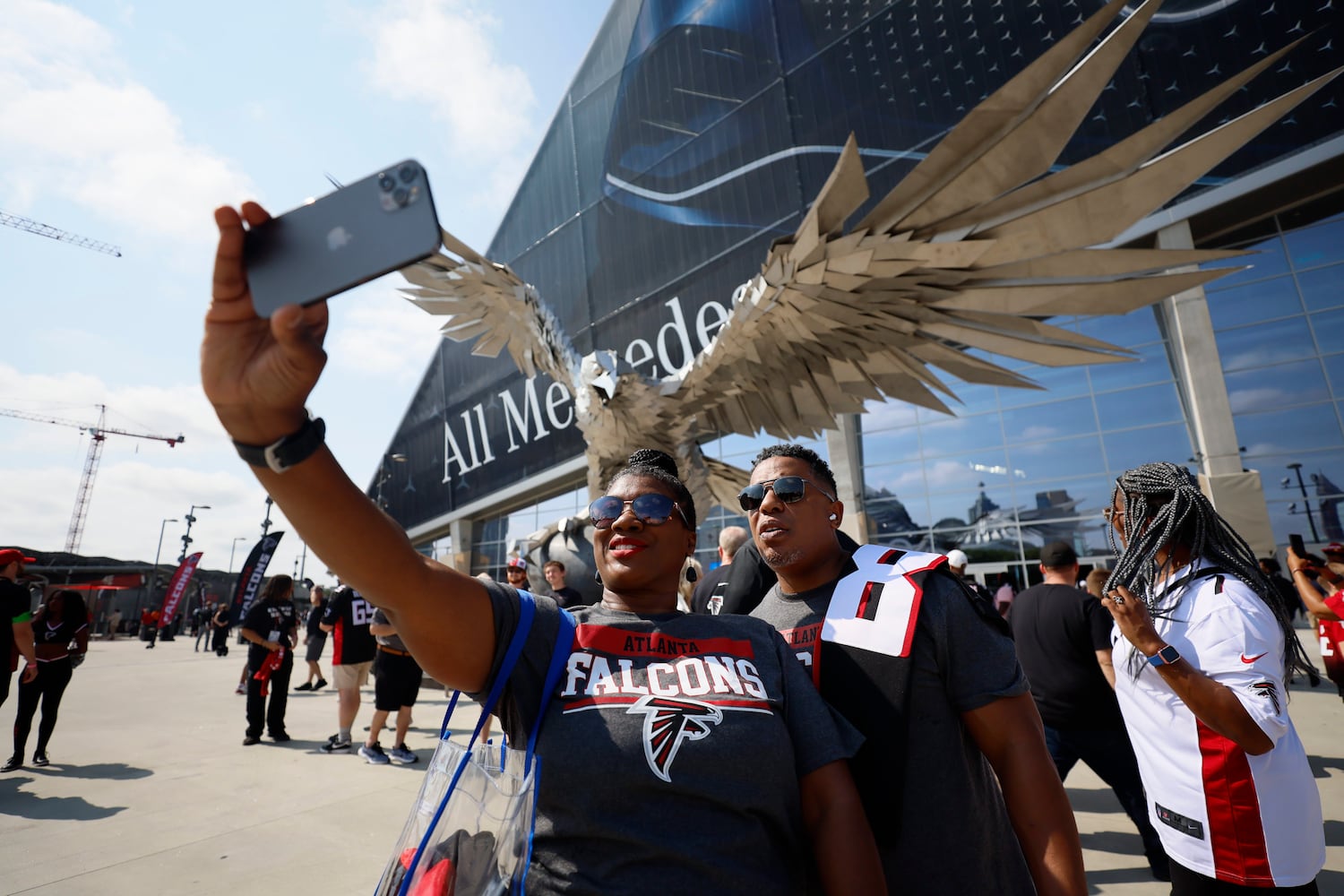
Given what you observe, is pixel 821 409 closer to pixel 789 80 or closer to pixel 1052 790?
pixel 1052 790

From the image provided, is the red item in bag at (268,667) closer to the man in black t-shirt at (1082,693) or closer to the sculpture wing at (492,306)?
the sculpture wing at (492,306)

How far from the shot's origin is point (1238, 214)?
12.0 meters

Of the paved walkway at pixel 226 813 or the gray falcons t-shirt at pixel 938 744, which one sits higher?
the gray falcons t-shirt at pixel 938 744

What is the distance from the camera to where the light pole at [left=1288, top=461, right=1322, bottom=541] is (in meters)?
11.9

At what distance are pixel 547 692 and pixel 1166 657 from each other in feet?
5.48

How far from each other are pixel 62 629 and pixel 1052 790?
23.4 feet

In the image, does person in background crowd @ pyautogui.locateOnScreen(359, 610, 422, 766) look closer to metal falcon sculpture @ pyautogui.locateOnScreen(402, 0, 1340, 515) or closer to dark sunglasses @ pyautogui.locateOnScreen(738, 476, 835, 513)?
metal falcon sculpture @ pyautogui.locateOnScreen(402, 0, 1340, 515)

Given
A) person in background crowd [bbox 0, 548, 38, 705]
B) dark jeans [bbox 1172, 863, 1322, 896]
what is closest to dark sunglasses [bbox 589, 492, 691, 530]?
dark jeans [bbox 1172, 863, 1322, 896]

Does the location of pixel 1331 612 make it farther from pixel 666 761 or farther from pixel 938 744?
pixel 666 761

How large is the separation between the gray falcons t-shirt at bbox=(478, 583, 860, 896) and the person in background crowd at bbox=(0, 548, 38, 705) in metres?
5.55

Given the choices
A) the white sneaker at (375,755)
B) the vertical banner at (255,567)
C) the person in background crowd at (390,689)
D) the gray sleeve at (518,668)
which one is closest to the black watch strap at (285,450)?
the gray sleeve at (518,668)

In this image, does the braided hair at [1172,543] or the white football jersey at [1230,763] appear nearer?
the white football jersey at [1230,763]

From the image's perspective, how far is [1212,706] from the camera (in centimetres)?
165

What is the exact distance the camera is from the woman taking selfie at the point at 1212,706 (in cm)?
163
